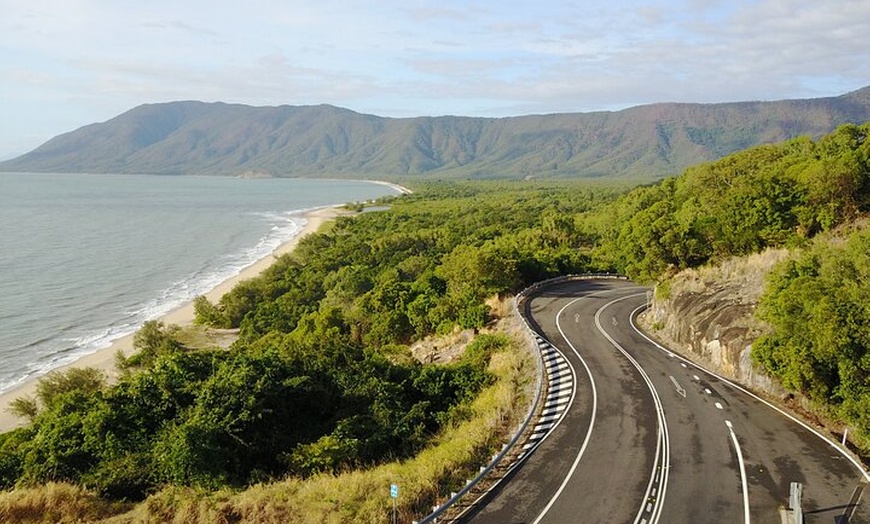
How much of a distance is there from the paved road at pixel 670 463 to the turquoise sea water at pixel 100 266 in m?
37.8

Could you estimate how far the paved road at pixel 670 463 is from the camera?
14.6 metres

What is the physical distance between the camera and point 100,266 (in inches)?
3007

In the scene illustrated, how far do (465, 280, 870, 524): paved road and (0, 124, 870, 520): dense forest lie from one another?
7.65ft

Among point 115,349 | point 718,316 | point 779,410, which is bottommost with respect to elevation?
point 115,349

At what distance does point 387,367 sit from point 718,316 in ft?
53.6

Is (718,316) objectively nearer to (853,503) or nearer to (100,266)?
(853,503)

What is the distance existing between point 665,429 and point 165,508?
15567 mm

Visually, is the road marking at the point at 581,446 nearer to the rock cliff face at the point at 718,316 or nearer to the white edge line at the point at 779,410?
the white edge line at the point at 779,410

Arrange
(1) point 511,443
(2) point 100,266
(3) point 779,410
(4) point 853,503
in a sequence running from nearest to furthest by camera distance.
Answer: (4) point 853,503 < (1) point 511,443 < (3) point 779,410 < (2) point 100,266

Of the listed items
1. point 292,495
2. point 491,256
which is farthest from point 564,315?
point 292,495

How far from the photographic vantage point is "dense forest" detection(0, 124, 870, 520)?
1781 cm

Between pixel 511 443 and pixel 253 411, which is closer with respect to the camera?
pixel 511 443

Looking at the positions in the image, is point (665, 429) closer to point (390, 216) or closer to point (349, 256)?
point (349, 256)

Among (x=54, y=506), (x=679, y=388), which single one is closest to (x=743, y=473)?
(x=679, y=388)
